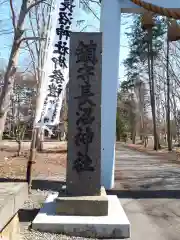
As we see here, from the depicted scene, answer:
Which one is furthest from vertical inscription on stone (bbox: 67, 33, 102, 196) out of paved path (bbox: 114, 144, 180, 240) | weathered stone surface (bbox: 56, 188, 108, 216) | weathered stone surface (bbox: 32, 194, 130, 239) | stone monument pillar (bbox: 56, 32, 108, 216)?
paved path (bbox: 114, 144, 180, 240)

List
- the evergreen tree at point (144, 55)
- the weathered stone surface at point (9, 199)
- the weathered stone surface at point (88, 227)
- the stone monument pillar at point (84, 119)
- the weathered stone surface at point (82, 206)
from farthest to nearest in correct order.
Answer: the evergreen tree at point (144, 55), the stone monument pillar at point (84, 119), the weathered stone surface at point (82, 206), the weathered stone surface at point (88, 227), the weathered stone surface at point (9, 199)

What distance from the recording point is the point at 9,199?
277cm

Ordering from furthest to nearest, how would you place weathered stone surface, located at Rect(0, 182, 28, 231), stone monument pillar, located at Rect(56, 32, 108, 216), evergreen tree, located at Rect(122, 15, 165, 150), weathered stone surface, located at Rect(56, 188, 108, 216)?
evergreen tree, located at Rect(122, 15, 165, 150), stone monument pillar, located at Rect(56, 32, 108, 216), weathered stone surface, located at Rect(56, 188, 108, 216), weathered stone surface, located at Rect(0, 182, 28, 231)

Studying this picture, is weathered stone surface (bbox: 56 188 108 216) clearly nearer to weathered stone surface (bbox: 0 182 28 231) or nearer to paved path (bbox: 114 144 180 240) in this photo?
paved path (bbox: 114 144 180 240)

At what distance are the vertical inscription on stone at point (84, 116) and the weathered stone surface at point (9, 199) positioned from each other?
7.56 ft

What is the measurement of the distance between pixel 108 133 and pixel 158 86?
24.9 metres

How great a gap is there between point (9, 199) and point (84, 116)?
10.2 feet

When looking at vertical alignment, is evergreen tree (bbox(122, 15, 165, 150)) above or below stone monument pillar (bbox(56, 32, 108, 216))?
above

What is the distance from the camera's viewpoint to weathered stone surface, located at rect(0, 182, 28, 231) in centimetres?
256

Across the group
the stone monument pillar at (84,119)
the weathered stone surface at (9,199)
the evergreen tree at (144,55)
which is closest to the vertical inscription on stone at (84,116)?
the stone monument pillar at (84,119)

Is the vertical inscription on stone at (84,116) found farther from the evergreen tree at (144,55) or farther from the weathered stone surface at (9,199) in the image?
the evergreen tree at (144,55)

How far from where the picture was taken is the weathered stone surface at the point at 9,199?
256 centimetres

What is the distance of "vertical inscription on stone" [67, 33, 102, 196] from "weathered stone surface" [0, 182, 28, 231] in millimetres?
2305

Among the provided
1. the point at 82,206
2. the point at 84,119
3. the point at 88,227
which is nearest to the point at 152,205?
the point at 82,206
